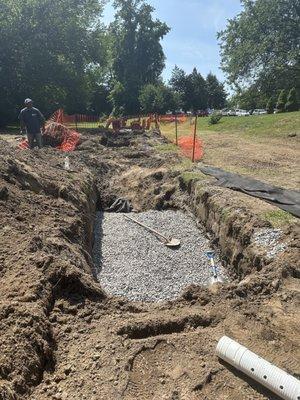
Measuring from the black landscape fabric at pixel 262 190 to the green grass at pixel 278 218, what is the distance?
17 cm

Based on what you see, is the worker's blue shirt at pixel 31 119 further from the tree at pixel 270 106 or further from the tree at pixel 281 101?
the tree at pixel 270 106

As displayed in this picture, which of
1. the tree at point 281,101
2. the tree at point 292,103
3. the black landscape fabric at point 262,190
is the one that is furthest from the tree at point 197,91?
the black landscape fabric at point 262,190

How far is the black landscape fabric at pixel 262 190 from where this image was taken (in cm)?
898

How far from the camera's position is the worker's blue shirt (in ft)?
44.5

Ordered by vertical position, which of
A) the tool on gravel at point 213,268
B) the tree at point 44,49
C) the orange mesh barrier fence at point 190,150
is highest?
the tree at point 44,49

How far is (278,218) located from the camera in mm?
8250

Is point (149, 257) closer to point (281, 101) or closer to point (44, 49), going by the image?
point (44, 49)

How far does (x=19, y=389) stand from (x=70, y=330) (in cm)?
107

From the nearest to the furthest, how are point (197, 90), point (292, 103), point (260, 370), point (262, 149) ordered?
point (260, 370) → point (262, 149) → point (292, 103) → point (197, 90)

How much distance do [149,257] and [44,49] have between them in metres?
25.2

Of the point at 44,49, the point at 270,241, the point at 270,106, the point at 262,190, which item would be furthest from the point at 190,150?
the point at 270,106

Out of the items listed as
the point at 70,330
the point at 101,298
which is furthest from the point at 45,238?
the point at 70,330

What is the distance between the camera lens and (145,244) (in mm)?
9555

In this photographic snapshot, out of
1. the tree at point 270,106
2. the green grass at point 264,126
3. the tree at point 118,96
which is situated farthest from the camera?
the tree at point 118,96
